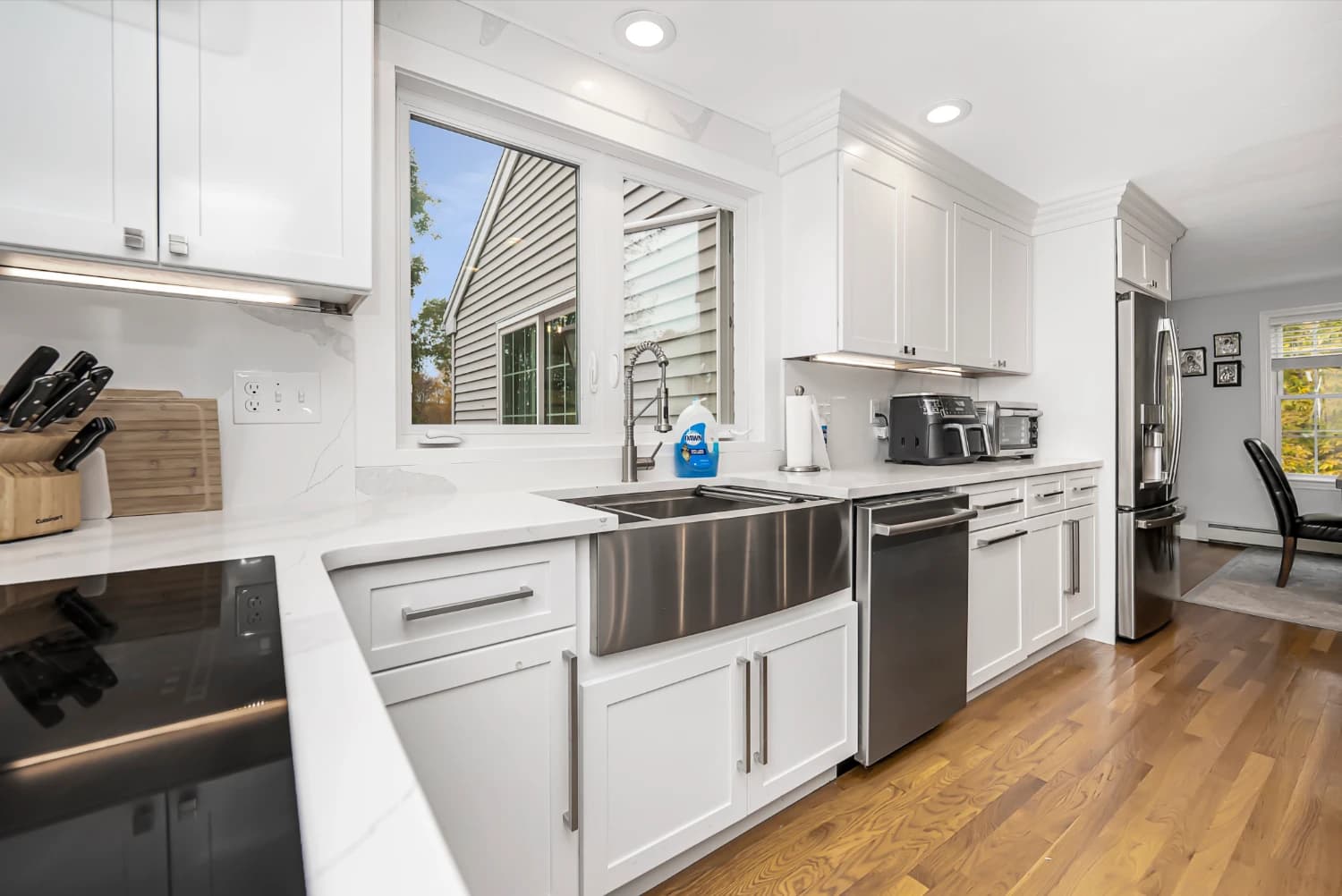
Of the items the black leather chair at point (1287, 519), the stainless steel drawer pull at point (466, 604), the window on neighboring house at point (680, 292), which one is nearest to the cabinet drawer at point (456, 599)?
the stainless steel drawer pull at point (466, 604)

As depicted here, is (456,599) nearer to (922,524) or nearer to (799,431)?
(922,524)

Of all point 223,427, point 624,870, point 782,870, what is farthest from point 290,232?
point 782,870

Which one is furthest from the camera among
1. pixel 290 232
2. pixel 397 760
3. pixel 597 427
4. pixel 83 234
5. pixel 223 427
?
pixel 597 427

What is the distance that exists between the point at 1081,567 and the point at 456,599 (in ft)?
10.4

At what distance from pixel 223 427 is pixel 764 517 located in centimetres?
133

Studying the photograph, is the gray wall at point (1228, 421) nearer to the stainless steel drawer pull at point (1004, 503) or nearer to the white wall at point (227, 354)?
the stainless steel drawer pull at point (1004, 503)

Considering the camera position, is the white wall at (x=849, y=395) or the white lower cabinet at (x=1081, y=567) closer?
the white wall at (x=849, y=395)

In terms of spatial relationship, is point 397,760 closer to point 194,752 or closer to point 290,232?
point 194,752

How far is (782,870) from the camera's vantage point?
60.6 inches

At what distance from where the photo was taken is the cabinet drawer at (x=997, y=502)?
2375 millimetres

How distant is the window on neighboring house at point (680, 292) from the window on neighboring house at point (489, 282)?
0.88 feet

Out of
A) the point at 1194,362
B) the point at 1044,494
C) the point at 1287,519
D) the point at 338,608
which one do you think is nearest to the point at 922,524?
the point at 1044,494

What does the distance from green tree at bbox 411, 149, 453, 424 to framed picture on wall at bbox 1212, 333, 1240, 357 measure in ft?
22.7

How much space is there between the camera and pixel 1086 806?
70.4 inches
